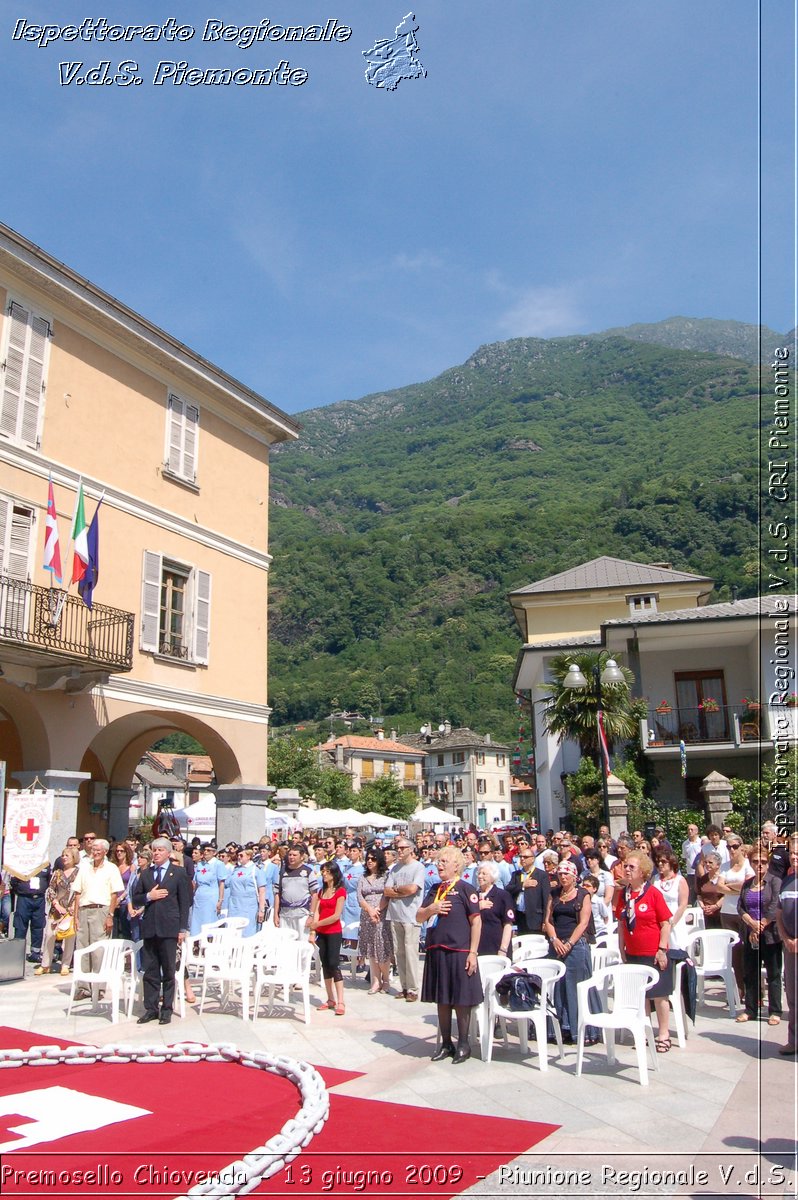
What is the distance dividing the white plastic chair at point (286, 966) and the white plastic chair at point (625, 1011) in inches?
117

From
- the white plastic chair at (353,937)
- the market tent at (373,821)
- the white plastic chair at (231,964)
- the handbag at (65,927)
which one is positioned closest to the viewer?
the white plastic chair at (231,964)

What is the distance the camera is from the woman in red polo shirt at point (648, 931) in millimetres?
7844

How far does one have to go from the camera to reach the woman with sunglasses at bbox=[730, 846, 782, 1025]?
8711 millimetres

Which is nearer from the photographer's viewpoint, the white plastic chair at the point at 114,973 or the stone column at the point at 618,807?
the white plastic chair at the point at 114,973

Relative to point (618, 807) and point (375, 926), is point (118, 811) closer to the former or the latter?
point (375, 926)

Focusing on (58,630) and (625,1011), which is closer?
(625,1011)

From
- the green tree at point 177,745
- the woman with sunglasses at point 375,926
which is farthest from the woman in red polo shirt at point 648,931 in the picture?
the green tree at point 177,745

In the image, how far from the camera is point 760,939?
8.79 meters

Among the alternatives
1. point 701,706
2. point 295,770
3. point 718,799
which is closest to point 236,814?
point 718,799

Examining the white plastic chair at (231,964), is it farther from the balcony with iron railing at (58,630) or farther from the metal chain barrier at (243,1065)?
the balcony with iron railing at (58,630)

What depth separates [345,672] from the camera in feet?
324

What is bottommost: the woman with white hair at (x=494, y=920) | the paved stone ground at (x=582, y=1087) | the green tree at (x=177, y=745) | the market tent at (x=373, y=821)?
the paved stone ground at (x=582, y=1087)

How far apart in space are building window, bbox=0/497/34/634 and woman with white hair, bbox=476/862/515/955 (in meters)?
9.19

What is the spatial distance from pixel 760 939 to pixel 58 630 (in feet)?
37.0
